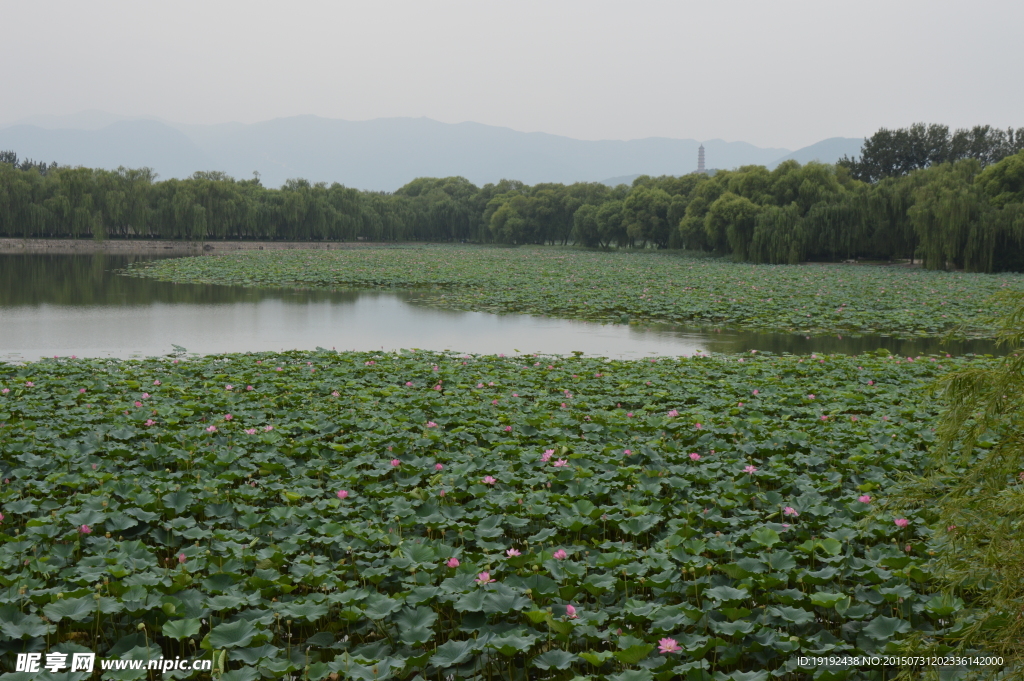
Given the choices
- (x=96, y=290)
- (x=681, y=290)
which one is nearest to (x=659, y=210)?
(x=681, y=290)

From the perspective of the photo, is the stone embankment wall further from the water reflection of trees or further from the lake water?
the lake water

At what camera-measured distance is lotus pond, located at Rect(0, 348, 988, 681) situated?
2996 mm

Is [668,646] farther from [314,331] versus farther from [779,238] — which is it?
[779,238]

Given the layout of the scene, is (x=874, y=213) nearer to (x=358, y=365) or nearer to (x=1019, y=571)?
(x=358, y=365)

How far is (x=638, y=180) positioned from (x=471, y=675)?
202ft

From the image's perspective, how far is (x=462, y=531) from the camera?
406 cm

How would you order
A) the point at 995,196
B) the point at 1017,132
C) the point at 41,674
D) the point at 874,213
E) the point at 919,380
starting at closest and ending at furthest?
1. the point at 41,674
2. the point at 919,380
3. the point at 995,196
4. the point at 874,213
5. the point at 1017,132

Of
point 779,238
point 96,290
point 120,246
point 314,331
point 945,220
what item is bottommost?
point 314,331

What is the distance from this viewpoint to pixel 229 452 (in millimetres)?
5078

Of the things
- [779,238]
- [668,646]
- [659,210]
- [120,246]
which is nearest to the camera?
[668,646]

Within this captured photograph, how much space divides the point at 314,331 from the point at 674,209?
1598 inches

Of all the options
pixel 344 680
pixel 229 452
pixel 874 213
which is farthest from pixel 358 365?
pixel 874 213

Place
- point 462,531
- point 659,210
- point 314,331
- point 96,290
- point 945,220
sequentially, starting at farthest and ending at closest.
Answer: point 659,210
point 945,220
point 96,290
point 314,331
point 462,531

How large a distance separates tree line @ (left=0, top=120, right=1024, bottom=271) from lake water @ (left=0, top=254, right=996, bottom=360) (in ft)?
65.4
